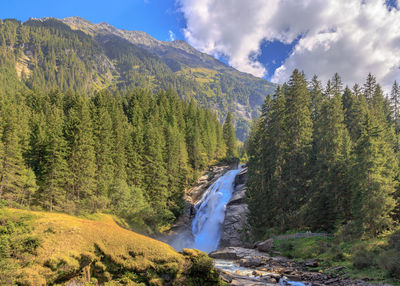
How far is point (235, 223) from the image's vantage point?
1566 inches

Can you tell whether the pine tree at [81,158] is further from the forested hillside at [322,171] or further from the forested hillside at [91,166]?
the forested hillside at [322,171]

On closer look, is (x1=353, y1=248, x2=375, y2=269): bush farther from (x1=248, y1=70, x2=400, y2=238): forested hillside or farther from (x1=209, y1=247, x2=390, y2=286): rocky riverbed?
(x1=248, y1=70, x2=400, y2=238): forested hillside

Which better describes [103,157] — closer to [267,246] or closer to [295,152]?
[267,246]

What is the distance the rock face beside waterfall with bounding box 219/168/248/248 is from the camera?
3741 cm

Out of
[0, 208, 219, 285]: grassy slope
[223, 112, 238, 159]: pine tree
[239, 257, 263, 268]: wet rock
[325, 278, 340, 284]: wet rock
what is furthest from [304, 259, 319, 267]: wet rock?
[223, 112, 238, 159]: pine tree

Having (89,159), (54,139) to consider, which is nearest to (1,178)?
(54,139)

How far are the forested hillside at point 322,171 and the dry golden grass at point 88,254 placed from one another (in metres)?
19.4

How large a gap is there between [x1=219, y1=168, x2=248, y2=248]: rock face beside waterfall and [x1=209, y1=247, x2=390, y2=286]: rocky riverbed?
10.6 m

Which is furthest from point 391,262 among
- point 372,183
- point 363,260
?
point 372,183

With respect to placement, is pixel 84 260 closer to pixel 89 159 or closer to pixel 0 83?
pixel 89 159

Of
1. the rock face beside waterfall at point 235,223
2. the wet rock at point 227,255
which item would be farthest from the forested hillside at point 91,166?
the wet rock at point 227,255

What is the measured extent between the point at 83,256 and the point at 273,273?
14458 mm

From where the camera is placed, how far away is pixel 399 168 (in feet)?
79.4

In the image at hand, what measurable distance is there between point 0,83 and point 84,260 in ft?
528
